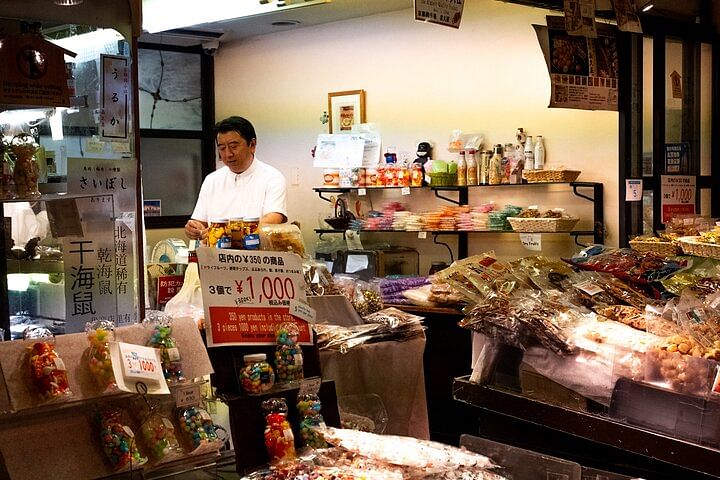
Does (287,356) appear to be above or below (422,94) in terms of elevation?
below

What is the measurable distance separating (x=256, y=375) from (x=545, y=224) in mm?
4560

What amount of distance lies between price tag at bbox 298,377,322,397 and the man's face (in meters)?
4.01

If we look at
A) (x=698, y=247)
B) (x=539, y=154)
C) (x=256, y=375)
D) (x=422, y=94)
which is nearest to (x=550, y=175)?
(x=539, y=154)

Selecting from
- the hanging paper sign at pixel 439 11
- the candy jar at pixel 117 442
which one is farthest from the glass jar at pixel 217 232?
the hanging paper sign at pixel 439 11

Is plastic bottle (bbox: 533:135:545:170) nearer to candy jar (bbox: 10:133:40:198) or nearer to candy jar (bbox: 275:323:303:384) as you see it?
candy jar (bbox: 275:323:303:384)

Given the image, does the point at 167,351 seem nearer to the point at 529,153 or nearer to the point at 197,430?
the point at 197,430

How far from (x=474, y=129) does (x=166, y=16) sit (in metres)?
2.60

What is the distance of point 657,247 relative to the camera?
460 centimetres

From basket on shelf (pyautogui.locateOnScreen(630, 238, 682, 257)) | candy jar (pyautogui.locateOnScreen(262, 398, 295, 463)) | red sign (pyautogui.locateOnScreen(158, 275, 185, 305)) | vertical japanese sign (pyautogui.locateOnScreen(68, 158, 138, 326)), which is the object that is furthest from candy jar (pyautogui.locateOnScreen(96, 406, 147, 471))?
basket on shelf (pyautogui.locateOnScreen(630, 238, 682, 257))

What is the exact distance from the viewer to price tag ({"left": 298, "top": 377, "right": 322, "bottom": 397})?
7.29ft

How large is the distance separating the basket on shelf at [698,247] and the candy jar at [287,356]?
236 cm

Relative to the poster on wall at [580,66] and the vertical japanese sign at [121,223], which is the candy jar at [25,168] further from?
the poster on wall at [580,66]

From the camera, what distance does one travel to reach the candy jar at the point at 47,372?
6.05 ft

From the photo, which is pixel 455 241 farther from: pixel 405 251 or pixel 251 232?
pixel 251 232
